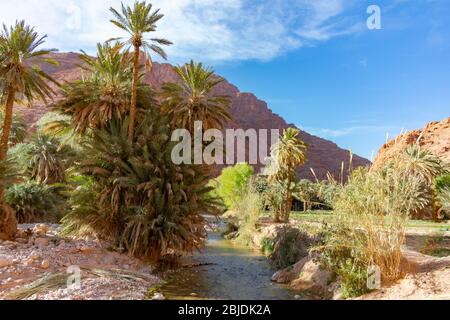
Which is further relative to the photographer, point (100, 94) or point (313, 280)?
point (100, 94)

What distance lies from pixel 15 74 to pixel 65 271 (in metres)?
7.79

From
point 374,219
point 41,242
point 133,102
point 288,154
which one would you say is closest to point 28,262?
point 41,242

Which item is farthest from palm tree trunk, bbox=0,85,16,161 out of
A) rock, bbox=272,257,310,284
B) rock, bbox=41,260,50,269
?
rock, bbox=272,257,310,284

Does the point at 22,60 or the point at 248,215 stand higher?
the point at 22,60

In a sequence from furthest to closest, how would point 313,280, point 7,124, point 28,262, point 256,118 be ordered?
Result: point 256,118 → point 7,124 → point 313,280 → point 28,262

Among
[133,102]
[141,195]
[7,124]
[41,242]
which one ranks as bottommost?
[41,242]

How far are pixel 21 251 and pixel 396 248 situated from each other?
1089cm

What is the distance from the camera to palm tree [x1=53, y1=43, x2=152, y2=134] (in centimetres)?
1602

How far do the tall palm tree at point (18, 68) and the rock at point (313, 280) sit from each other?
11.4m

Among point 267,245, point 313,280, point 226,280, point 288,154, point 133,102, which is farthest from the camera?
point 288,154

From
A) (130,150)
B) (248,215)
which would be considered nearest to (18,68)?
(130,150)

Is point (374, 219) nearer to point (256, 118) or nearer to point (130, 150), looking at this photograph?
point (130, 150)

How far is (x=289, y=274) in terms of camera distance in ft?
45.2
